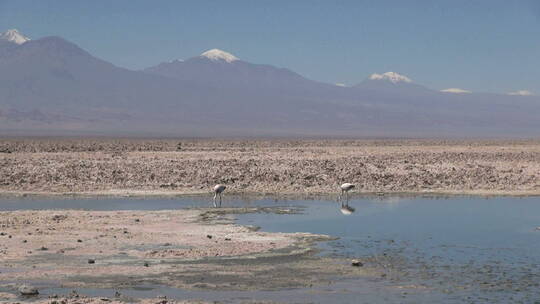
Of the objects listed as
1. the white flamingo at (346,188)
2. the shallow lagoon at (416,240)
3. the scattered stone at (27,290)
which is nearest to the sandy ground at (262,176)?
the white flamingo at (346,188)

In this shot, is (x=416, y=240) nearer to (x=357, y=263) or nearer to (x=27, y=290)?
(x=357, y=263)

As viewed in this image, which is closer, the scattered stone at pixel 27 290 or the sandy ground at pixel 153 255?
the scattered stone at pixel 27 290

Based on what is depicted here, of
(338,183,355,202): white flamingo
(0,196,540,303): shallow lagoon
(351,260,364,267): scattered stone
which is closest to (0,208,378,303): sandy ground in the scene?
(351,260,364,267): scattered stone

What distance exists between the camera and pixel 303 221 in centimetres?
2495

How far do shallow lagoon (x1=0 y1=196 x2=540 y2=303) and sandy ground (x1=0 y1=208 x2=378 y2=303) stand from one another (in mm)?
809

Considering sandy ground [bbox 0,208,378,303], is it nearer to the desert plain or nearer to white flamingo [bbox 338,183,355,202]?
the desert plain

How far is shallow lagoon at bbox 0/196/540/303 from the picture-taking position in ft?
50.4

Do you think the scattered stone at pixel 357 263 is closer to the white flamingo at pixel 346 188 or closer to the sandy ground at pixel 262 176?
the white flamingo at pixel 346 188

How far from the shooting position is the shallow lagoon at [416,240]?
15.4m

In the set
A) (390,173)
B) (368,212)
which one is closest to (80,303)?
(368,212)

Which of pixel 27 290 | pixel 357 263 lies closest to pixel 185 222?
pixel 357 263

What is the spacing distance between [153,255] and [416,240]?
6651 mm

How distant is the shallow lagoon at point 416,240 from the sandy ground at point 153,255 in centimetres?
81

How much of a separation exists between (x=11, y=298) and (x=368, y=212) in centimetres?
1466
